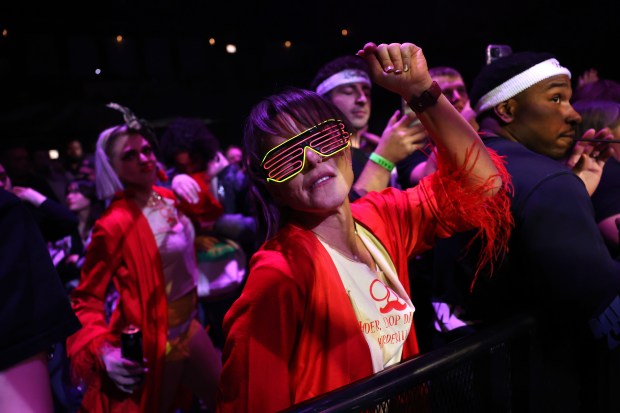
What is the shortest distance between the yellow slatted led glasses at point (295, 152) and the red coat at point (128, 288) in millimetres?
1650

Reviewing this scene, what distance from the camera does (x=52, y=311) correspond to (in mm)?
1048

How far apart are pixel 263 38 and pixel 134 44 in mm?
3595

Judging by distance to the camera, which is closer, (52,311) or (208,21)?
(52,311)

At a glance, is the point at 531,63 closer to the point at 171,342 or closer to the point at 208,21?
the point at 171,342

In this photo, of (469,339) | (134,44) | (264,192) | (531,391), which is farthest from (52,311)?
(134,44)


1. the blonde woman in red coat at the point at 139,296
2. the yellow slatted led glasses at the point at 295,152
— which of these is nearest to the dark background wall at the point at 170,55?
the blonde woman in red coat at the point at 139,296

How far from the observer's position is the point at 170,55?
14094mm

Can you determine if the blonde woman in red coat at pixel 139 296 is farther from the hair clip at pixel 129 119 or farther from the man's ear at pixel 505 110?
the man's ear at pixel 505 110

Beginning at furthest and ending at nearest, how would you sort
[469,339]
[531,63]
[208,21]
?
[208,21]
[531,63]
[469,339]

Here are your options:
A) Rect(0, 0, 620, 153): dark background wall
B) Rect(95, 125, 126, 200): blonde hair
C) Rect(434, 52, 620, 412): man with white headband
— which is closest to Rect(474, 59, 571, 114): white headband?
Rect(434, 52, 620, 412): man with white headband

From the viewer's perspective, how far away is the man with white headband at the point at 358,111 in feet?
6.88

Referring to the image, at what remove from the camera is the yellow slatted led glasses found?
4.45ft

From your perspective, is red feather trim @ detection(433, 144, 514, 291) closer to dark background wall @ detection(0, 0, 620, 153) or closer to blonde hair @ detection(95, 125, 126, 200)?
blonde hair @ detection(95, 125, 126, 200)

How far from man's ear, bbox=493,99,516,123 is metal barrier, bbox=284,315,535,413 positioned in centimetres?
91
